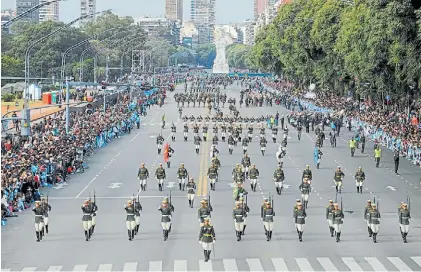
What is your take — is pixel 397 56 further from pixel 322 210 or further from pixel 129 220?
pixel 129 220

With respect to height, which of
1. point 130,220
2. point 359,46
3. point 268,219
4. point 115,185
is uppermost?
point 359,46

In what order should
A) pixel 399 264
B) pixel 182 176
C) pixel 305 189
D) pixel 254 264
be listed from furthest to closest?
pixel 182 176 < pixel 305 189 < pixel 399 264 < pixel 254 264

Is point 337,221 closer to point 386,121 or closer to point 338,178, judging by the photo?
point 338,178

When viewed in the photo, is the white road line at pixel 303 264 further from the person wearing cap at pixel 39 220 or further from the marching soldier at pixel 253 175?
the marching soldier at pixel 253 175

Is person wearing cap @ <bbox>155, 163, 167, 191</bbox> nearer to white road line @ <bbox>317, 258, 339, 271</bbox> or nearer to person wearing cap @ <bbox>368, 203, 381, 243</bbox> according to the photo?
person wearing cap @ <bbox>368, 203, 381, 243</bbox>

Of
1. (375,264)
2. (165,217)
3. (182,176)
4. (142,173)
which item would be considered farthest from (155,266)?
(182,176)

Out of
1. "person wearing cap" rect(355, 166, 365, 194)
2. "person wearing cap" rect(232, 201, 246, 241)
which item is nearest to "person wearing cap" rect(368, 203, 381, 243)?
"person wearing cap" rect(232, 201, 246, 241)

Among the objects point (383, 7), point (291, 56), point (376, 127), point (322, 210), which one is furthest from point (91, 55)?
point (322, 210)
